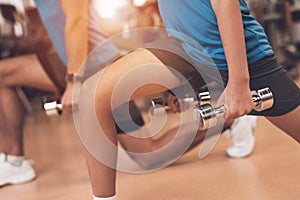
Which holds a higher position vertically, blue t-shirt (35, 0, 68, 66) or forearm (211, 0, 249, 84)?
forearm (211, 0, 249, 84)

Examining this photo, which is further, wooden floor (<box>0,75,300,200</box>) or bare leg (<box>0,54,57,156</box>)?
bare leg (<box>0,54,57,156</box>)

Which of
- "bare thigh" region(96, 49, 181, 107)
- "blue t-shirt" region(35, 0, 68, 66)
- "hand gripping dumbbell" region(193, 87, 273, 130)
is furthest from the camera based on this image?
"blue t-shirt" region(35, 0, 68, 66)

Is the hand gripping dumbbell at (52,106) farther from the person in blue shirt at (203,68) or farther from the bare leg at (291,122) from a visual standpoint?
the bare leg at (291,122)

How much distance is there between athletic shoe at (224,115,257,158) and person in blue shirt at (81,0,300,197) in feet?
Answer: 1.54

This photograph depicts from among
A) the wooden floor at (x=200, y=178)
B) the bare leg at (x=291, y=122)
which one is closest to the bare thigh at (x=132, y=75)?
the bare leg at (x=291, y=122)

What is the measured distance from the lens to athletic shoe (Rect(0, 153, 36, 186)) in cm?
156

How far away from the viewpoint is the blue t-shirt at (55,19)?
1.51 m

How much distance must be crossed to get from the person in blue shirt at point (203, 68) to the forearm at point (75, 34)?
322 millimetres

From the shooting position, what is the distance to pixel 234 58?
90cm

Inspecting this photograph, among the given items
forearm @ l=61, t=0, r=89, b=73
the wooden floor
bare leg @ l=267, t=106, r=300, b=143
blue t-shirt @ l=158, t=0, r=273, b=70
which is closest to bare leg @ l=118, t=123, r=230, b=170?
→ the wooden floor

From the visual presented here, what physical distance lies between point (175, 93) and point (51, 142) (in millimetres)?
1271

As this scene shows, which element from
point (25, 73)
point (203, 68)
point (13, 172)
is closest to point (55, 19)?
point (25, 73)

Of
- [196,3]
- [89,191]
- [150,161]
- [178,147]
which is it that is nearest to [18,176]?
[89,191]

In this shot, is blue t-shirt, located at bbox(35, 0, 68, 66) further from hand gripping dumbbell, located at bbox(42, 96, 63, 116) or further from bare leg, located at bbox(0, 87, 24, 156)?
hand gripping dumbbell, located at bbox(42, 96, 63, 116)
